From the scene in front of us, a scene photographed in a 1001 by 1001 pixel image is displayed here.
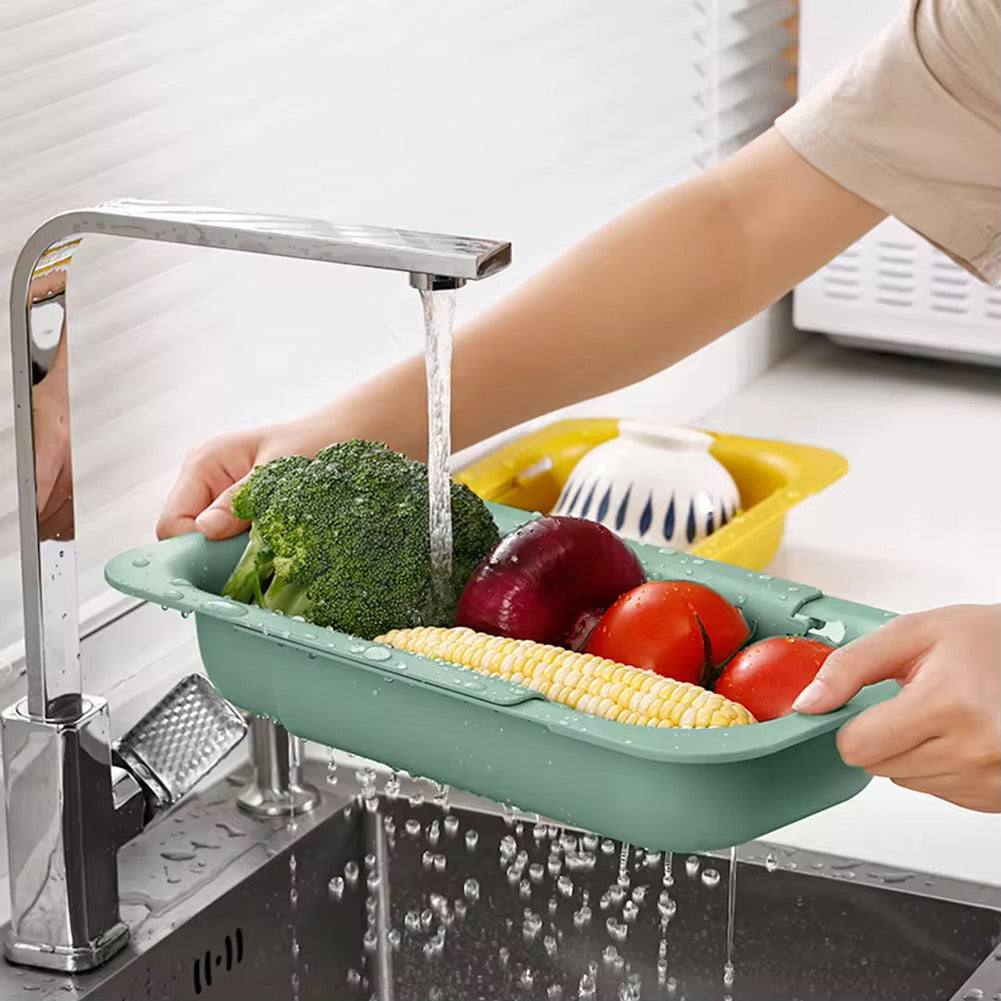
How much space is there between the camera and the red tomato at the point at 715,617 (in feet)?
2.93

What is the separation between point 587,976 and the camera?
1186 mm

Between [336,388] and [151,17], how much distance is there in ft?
1.24

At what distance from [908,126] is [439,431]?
2.07ft

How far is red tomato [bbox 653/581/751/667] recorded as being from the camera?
2.93 feet

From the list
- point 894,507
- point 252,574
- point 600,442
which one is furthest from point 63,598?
point 894,507

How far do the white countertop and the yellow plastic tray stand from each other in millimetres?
68

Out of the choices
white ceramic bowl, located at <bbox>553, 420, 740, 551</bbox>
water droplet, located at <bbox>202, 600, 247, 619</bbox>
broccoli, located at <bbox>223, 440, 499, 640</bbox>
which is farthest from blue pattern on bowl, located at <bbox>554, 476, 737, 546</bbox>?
water droplet, located at <bbox>202, 600, 247, 619</bbox>

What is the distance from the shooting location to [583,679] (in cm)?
84

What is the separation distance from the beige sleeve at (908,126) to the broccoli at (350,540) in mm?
524

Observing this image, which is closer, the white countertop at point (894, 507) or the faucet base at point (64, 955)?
the faucet base at point (64, 955)

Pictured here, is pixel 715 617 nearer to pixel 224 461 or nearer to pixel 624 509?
pixel 224 461

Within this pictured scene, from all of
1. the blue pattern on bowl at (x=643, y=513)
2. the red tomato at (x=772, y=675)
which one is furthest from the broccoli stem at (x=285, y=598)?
the blue pattern on bowl at (x=643, y=513)

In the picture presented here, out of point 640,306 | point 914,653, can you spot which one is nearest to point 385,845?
point 640,306

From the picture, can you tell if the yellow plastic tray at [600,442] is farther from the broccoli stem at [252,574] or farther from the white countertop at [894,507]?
the broccoli stem at [252,574]
